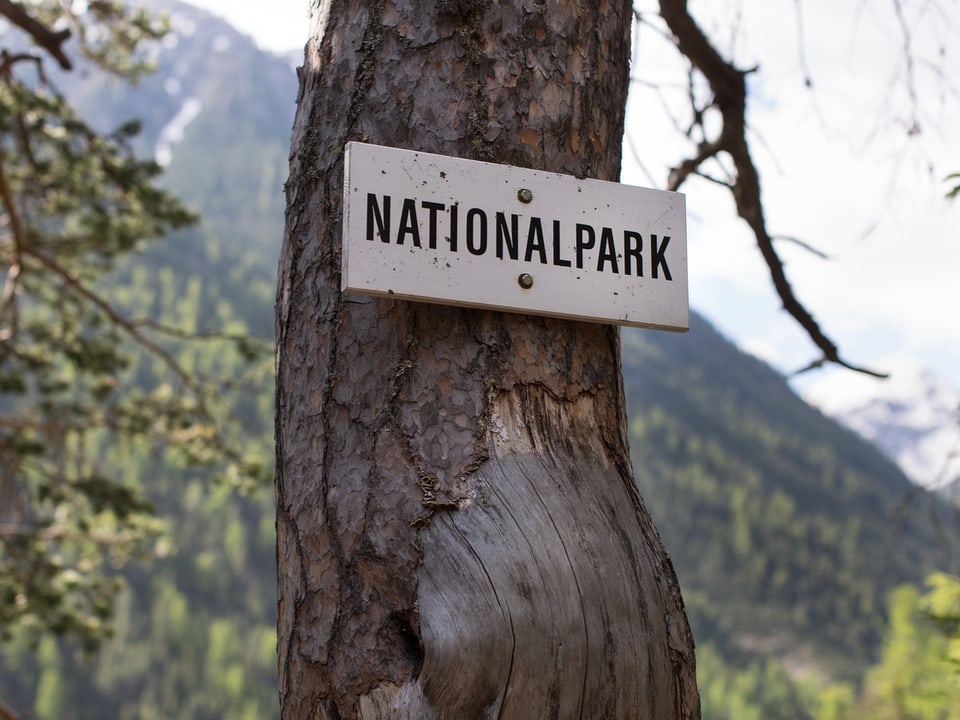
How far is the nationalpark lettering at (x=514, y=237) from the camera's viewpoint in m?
1.16

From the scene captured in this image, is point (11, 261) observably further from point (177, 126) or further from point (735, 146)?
point (177, 126)

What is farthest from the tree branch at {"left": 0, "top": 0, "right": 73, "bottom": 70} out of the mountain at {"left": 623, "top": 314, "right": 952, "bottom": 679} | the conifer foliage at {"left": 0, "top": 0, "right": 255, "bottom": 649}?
the mountain at {"left": 623, "top": 314, "right": 952, "bottom": 679}

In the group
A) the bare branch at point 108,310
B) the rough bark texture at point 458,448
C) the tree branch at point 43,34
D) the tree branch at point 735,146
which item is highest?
the tree branch at point 43,34

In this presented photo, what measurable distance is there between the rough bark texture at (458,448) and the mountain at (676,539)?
54537 mm

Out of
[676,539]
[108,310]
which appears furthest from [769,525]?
[108,310]

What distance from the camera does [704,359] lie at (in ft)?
398

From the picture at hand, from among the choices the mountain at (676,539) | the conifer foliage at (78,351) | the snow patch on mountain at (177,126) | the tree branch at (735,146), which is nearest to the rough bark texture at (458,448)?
the tree branch at (735,146)

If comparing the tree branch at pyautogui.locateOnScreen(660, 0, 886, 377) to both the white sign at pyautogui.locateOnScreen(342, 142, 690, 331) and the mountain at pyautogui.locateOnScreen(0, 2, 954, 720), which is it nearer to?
the white sign at pyautogui.locateOnScreen(342, 142, 690, 331)

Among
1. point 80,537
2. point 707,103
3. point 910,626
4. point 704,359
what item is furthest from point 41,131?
point 704,359

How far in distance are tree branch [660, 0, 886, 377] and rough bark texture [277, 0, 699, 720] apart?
2.86 ft

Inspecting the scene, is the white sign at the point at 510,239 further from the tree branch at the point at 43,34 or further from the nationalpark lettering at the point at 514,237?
the tree branch at the point at 43,34

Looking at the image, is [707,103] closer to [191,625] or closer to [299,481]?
[299,481]

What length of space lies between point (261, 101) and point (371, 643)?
583 feet

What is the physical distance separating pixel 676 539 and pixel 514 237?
94754 millimetres
